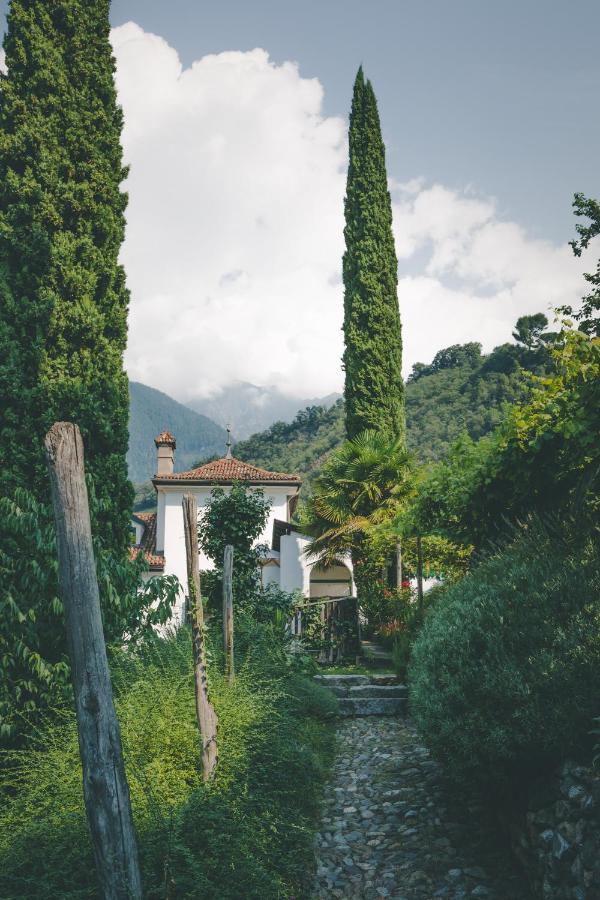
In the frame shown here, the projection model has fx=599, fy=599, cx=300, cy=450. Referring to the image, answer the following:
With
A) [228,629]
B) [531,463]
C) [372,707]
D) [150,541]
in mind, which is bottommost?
[372,707]

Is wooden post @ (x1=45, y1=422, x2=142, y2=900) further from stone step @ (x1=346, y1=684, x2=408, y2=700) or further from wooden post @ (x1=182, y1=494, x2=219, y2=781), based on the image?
stone step @ (x1=346, y1=684, x2=408, y2=700)

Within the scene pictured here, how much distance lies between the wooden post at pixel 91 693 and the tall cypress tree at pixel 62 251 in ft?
11.6

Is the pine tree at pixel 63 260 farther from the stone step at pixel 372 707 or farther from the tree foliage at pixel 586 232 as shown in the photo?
the tree foliage at pixel 586 232

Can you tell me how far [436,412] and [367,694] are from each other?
3231cm

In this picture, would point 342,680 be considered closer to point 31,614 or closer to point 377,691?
point 377,691

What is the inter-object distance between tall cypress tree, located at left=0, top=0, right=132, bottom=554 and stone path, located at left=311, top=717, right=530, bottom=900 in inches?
149

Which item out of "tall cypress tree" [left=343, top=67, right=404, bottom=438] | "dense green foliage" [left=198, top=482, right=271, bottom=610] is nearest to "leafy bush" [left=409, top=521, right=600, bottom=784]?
"dense green foliage" [left=198, top=482, right=271, bottom=610]

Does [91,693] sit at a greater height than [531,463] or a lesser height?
lesser

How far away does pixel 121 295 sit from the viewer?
8.12 m

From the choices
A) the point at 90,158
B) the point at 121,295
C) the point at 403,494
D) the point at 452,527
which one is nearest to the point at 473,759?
the point at 452,527

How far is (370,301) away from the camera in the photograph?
20.1m

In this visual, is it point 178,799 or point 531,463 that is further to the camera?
point 531,463

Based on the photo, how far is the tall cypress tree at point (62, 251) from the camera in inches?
263

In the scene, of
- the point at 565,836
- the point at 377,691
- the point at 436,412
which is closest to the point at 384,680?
the point at 377,691
